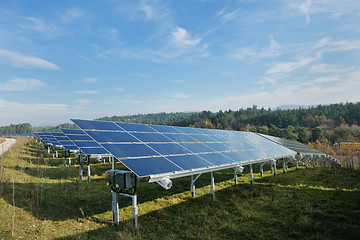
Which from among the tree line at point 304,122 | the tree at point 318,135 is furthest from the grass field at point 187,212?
the tree at point 318,135

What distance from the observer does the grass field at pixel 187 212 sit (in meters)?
9.05

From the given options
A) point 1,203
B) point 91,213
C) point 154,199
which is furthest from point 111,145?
point 1,203

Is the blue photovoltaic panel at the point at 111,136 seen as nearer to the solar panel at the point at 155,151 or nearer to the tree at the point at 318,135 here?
the solar panel at the point at 155,151

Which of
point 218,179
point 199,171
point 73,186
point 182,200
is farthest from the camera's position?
point 218,179

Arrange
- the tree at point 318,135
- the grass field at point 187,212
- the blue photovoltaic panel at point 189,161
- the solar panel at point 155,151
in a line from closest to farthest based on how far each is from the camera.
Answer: the grass field at point 187,212 → the solar panel at point 155,151 → the blue photovoltaic panel at point 189,161 → the tree at point 318,135

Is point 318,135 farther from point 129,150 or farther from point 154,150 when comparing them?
point 129,150

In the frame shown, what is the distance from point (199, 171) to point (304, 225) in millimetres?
5652

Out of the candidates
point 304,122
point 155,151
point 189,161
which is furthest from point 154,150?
point 304,122

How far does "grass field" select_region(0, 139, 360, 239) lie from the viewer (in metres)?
9.05

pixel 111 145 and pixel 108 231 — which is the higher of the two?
pixel 111 145

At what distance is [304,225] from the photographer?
32.4ft

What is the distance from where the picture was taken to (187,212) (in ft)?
38.4

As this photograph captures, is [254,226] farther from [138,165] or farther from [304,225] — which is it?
[138,165]

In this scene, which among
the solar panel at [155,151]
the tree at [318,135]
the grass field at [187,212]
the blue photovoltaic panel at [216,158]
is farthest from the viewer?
the tree at [318,135]
